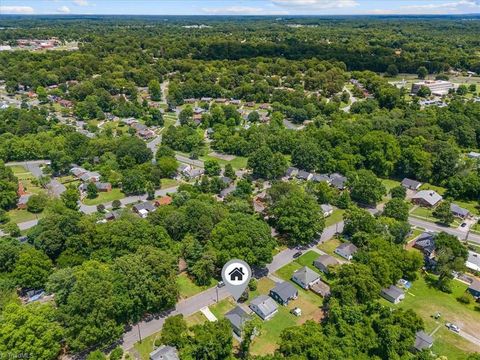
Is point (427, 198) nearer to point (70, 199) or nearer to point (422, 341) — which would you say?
point (422, 341)

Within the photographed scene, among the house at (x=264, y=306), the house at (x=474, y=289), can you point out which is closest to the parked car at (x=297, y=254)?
the house at (x=264, y=306)

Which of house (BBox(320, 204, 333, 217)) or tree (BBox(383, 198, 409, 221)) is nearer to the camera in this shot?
tree (BBox(383, 198, 409, 221))

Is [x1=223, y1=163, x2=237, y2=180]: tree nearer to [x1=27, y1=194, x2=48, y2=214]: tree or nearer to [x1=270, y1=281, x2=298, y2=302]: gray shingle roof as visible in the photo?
[x1=270, y1=281, x2=298, y2=302]: gray shingle roof

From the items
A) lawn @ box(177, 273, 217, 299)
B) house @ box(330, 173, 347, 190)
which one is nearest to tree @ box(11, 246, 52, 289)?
lawn @ box(177, 273, 217, 299)

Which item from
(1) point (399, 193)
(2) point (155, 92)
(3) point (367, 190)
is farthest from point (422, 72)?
(3) point (367, 190)

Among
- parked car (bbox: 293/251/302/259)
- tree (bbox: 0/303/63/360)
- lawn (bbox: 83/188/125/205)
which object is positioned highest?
tree (bbox: 0/303/63/360)

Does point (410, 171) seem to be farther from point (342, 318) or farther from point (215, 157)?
point (342, 318)
